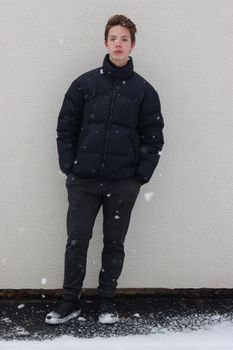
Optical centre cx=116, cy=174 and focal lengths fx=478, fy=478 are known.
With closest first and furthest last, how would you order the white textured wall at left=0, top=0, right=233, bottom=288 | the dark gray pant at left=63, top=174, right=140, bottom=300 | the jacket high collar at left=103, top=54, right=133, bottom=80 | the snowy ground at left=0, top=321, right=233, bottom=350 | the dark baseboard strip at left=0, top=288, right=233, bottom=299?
the snowy ground at left=0, top=321, right=233, bottom=350 → the jacket high collar at left=103, top=54, right=133, bottom=80 → the dark gray pant at left=63, top=174, right=140, bottom=300 → the white textured wall at left=0, top=0, right=233, bottom=288 → the dark baseboard strip at left=0, top=288, right=233, bottom=299

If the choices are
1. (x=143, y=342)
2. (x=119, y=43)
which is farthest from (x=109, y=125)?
(x=143, y=342)

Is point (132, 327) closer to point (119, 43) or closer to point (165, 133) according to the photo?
point (165, 133)

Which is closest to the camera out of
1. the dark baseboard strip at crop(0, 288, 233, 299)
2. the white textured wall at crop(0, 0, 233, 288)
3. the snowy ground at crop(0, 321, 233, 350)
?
the snowy ground at crop(0, 321, 233, 350)

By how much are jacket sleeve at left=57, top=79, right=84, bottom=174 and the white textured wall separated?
0.99ft

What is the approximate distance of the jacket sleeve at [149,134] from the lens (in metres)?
3.19

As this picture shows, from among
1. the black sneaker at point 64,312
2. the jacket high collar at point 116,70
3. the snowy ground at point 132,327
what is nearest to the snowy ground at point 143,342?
the snowy ground at point 132,327

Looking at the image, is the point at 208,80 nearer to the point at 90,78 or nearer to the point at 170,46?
the point at 170,46

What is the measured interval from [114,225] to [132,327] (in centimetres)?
71

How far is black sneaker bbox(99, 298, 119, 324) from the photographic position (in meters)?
3.30

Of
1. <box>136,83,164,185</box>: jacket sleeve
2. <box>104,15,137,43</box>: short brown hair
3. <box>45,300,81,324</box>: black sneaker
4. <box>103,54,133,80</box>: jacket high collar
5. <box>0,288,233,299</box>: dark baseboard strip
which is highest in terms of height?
<box>104,15,137,43</box>: short brown hair

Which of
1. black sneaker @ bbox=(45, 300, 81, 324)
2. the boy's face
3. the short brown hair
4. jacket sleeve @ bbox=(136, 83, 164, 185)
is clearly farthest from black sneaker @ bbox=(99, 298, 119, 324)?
the short brown hair

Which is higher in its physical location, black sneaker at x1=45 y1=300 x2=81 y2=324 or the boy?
the boy

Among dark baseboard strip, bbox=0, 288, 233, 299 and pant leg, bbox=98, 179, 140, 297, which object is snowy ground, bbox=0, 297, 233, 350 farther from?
pant leg, bbox=98, 179, 140, 297

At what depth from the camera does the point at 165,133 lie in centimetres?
356
